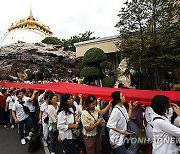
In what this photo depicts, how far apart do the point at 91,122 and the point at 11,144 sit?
3.12 m

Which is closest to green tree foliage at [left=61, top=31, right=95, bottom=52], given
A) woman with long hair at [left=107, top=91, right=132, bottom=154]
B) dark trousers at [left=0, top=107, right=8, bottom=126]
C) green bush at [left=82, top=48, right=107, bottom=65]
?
green bush at [left=82, top=48, right=107, bottom=65]

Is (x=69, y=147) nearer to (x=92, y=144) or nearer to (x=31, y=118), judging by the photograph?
(x=92, y=144)

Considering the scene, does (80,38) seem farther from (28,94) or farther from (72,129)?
(72,129)

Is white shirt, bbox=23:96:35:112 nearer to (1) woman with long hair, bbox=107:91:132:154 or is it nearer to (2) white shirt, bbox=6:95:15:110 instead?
(2) white shirt, bbox=6:95:15:110

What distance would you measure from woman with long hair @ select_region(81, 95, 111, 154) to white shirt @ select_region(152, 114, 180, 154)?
127 centimetres

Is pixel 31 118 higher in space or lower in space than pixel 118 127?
lower

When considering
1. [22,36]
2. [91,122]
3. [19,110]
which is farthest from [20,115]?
[22,36]

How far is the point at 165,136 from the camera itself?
2588 mm

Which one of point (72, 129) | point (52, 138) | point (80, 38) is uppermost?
point (80, 38)

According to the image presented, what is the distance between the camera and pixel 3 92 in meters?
8.25

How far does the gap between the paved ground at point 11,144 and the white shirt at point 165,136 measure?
330cm

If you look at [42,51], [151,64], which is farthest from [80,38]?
[151,64]

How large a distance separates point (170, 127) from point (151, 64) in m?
7.43

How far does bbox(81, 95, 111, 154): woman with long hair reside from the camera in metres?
3.76
